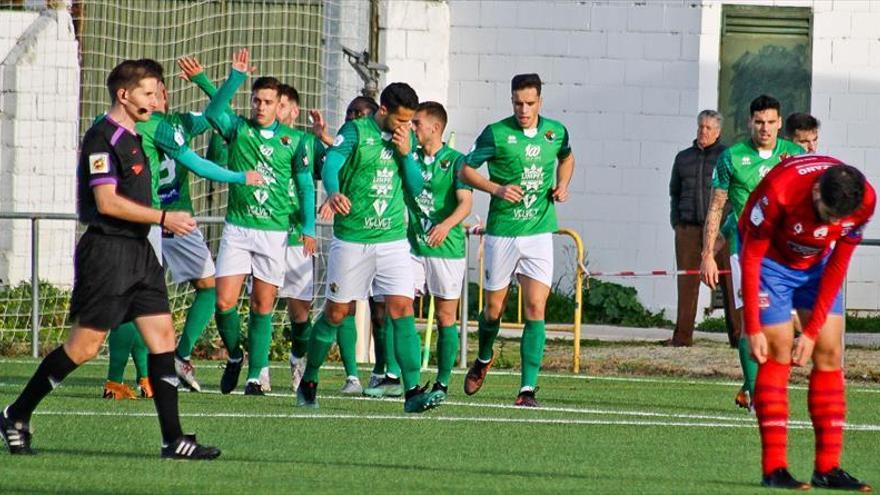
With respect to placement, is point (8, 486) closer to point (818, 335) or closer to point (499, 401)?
point (818, 335)

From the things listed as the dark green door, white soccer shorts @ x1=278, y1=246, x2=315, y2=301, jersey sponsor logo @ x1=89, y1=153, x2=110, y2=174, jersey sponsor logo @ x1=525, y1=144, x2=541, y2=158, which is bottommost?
white soccer shorts @ x1=278, y1=246, x2=315, y2=301

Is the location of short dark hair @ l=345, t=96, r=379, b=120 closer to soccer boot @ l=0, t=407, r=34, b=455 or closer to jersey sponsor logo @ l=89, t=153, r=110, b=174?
jersey sponsor logo @ l=89, t=153, r=110, b=174

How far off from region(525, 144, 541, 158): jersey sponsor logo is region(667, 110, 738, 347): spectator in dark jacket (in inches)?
207

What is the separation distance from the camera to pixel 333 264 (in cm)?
1268

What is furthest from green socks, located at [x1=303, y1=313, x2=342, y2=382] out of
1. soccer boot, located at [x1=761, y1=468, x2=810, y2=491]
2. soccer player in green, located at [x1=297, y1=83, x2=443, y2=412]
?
soccer boot, located at [x1=761, y1=468, x2=810, y2=491]

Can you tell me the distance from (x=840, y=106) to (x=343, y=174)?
10.8 metres

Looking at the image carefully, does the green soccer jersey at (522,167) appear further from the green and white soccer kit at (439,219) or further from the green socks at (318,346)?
the green socks at (318,346)

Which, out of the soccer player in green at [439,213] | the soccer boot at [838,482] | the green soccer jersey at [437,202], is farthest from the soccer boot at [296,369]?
the soccer boot at [838,482]

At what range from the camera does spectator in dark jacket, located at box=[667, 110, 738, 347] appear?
18562 mm

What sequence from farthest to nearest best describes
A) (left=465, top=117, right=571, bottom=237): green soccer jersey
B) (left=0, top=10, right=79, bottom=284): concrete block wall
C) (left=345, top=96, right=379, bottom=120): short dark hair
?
(left=0, top=10, right=79, bottom=284): concrete block wall
(left=345, top=96, right=379, bottom=120): short dark hair
(left=465, top=117, right=571, bottom=237): green soccer jersey

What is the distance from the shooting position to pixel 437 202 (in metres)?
14.0

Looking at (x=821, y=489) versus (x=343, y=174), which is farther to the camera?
(x=343, y=174)

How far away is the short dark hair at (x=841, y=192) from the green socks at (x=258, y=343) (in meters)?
6.04

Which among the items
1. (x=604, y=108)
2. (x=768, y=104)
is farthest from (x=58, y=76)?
(x=768, y=104)
